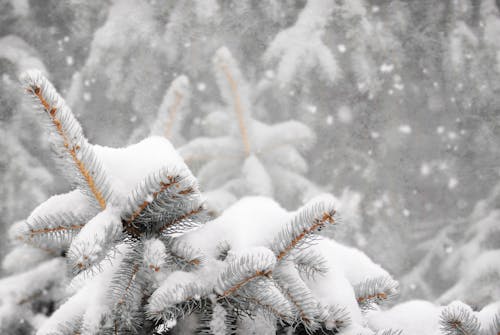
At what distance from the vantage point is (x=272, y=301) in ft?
2.07

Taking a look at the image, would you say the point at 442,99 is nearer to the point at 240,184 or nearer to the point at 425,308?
the point at 240,184

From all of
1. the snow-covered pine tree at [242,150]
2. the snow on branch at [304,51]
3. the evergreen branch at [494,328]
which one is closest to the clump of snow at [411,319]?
the evergreen branch at [494,328]

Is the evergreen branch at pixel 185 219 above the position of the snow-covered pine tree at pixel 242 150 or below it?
below

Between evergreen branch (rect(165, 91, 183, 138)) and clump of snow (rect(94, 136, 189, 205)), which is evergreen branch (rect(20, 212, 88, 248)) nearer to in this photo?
clump of snow (rect(94, 136, 189, 205))

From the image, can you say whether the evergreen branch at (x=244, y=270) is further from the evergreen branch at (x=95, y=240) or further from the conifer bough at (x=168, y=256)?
the evergreen branch at (x=95, y=240)

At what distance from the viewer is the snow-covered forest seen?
68cm

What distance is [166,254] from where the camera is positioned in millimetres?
671

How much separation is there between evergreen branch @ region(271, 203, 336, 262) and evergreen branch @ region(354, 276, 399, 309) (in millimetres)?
205

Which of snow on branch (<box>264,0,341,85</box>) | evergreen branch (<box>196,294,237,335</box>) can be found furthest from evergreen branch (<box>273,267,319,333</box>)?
snow on branch (<box>264,0,341,85</box>)

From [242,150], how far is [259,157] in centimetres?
11

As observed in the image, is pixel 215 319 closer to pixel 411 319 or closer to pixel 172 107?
pixel 411 319

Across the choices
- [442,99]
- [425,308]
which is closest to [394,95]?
[442,99]

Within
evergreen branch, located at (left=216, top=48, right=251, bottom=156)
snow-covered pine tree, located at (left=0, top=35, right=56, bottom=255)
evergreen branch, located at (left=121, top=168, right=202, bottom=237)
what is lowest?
evergreen branch, located at (left=121, top=168, right=202, bottom=237)

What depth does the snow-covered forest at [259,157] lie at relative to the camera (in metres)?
0.68
